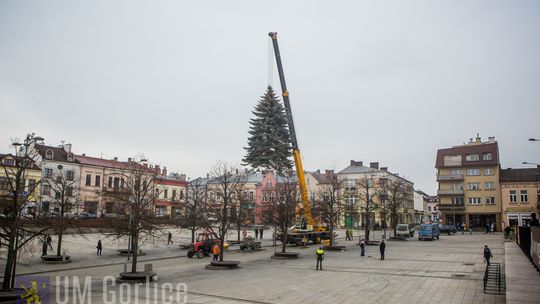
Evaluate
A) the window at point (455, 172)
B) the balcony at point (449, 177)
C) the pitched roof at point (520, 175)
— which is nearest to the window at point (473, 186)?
the balcony at point (449, 177)

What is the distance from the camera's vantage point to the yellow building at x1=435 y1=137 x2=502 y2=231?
72.1 m

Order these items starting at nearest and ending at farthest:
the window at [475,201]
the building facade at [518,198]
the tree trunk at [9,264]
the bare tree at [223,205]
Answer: the tree trunk at [9,264]
the bare tree at [223,205]
the building facade at [518,198]
the window at [475,201]

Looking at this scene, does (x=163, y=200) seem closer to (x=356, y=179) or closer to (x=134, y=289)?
(x=356, y=179)

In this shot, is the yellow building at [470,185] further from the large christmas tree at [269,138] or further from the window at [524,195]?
the large christmas tree at [269,138]

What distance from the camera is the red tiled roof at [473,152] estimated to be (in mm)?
72125

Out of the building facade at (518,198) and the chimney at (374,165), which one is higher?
the chimney at (374,165)

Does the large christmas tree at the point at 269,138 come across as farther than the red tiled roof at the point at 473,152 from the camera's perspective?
No

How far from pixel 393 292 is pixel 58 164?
57.6 meters

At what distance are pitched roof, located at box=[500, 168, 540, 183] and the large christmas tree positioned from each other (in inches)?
1496

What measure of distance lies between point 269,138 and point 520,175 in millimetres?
44445

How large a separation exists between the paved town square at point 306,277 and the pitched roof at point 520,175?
40.9 metres

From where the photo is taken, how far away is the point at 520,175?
71.0 m

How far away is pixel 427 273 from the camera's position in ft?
77.8

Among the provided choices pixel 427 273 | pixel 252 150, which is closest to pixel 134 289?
pixel 427 273
